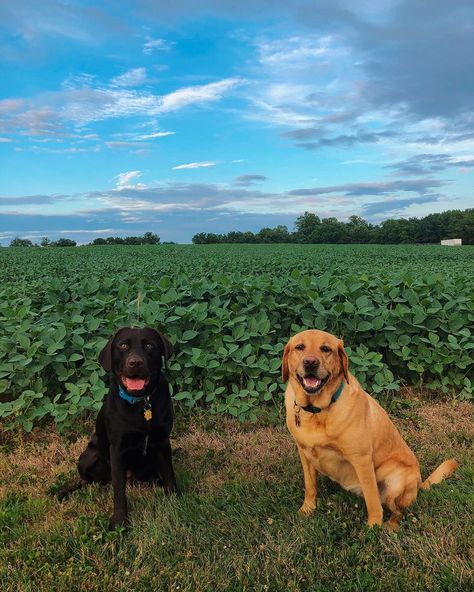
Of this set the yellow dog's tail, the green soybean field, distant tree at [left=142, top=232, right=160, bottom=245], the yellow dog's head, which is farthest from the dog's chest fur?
distant tree at [left=142, top=232, right=160, bottom=245]

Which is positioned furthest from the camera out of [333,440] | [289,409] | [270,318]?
[270,318]

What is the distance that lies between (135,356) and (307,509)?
65.2 inches

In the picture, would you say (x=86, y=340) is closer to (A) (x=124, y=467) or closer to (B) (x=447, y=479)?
(A) (x=124, y=467)

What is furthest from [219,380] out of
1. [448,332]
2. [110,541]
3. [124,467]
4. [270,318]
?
[448,332]

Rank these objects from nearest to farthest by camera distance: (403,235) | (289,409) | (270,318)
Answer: (289,409)
(270,318)
(403,235)

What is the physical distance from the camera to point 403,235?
87125 millimetres

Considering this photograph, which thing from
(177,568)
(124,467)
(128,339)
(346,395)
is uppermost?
(128,339)

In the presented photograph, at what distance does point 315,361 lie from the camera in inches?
115

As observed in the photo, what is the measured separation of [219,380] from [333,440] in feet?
8.64

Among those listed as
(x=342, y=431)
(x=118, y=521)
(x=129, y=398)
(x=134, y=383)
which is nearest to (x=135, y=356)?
(x=134, y=383)

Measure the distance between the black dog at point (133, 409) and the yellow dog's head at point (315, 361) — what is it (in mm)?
977

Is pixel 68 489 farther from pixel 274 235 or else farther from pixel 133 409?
pixel 274 235

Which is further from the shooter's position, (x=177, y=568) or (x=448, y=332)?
(x=448, y=332)

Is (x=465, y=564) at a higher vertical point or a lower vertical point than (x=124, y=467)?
lower
